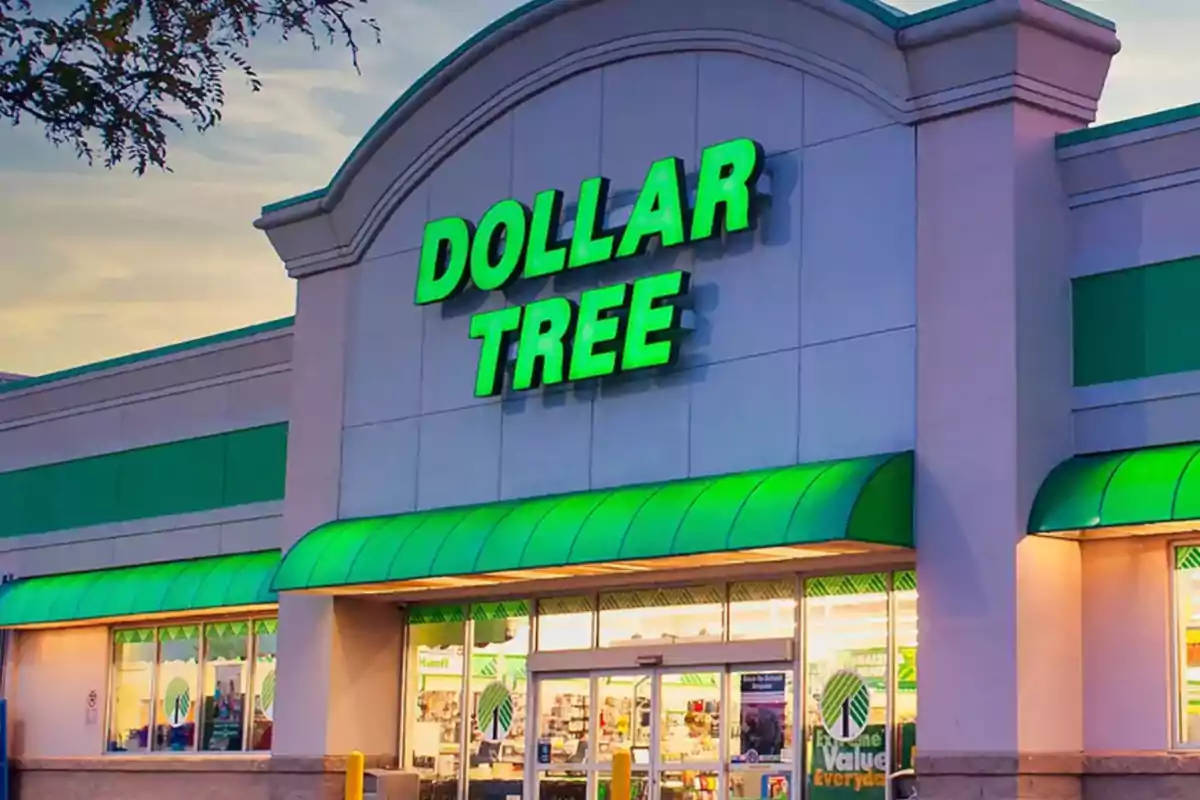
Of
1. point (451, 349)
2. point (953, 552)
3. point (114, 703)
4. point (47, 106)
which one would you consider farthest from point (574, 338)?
→ point (114, 703)

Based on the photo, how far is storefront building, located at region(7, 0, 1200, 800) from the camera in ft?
58.5

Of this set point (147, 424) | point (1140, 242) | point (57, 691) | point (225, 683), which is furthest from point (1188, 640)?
point (57, 691)

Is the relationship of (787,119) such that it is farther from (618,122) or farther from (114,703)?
(114,703)

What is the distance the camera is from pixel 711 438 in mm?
20656

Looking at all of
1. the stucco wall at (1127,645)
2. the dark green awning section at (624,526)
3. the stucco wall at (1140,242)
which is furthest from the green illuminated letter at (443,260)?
the stucco wall at (1127,645)

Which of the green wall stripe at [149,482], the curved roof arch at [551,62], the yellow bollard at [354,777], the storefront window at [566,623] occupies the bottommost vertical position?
the yellow bollard at [354,777]

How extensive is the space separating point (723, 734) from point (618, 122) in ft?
22.1

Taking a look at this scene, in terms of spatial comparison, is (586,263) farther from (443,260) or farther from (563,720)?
(563,720)

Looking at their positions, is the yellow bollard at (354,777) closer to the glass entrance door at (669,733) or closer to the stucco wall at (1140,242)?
the glass entrance door at (669,733)

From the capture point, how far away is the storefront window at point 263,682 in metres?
27.1

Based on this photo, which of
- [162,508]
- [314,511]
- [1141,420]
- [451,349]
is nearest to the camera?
[1141,420]

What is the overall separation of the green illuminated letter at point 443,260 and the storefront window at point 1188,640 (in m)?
9.44

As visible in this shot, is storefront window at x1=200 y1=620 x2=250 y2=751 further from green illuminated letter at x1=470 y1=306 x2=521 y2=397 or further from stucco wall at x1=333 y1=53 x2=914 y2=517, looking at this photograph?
green illuminated letter at x1=470 y1=306 x2=521 y2=397

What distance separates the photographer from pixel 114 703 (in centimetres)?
3025
